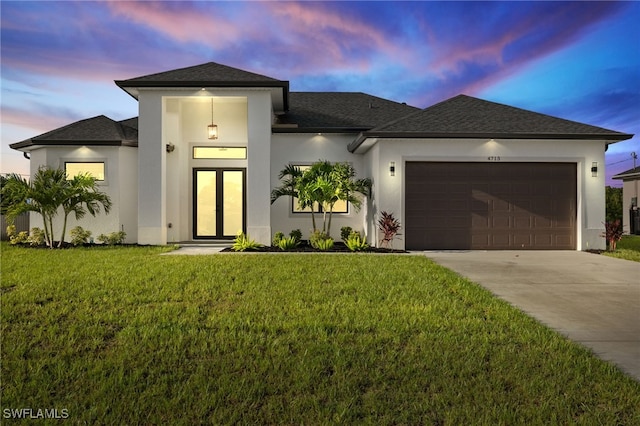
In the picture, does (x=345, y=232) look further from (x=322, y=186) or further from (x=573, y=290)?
(x=573, y=290)

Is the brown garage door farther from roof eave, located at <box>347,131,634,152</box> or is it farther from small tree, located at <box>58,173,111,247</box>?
small tree, located at <box>58,173,111,247</box>

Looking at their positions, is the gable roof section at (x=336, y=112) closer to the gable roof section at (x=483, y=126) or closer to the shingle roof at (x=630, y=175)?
the gable roof section at (x=483, y=126)

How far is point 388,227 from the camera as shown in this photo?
11727 mm

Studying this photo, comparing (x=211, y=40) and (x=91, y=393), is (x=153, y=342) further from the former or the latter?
(x=211, y=40)

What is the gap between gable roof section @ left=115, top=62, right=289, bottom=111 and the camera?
40.5 feet

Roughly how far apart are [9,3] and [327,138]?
927 cm

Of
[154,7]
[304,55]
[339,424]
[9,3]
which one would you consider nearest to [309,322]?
[339,424]

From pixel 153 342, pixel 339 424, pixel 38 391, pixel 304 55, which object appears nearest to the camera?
pixel 339 424

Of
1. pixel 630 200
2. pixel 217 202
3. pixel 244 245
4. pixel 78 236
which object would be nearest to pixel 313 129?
pixel 217 202

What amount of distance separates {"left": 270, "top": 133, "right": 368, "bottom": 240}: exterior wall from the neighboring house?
59.4 feet

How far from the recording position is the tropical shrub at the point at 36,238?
13113 millimetres

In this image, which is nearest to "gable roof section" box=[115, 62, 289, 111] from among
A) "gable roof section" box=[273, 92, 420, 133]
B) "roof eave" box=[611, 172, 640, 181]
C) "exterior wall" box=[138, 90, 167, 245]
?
"exterior wall" box=[138, 90, 167, 245]

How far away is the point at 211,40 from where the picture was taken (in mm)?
15086

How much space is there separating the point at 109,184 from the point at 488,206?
12503 mm
